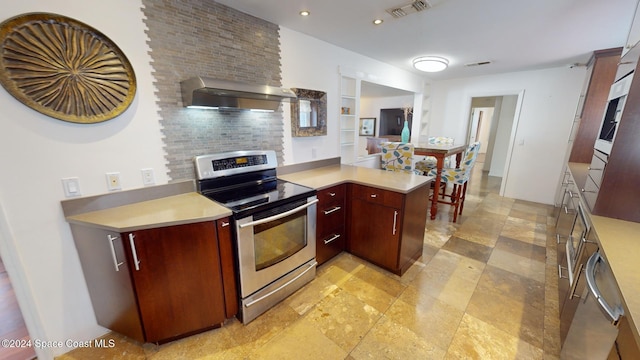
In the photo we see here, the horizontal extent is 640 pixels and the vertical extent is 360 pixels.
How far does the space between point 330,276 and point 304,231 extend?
0.57 metres

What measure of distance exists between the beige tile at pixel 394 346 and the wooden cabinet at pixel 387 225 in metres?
0.63

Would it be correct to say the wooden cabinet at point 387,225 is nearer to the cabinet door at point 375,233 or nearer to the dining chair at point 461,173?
the cabinet door at point 375,233

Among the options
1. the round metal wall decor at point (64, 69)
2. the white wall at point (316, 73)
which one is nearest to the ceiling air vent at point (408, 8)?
the white wall at point (316, 73)

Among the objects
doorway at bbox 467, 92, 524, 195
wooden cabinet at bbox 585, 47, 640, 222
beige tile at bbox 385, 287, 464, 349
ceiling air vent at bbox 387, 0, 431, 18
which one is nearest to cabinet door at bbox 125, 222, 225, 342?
beige tile at bbox 385, 287, 464, 349

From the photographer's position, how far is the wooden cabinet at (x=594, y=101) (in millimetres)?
2926

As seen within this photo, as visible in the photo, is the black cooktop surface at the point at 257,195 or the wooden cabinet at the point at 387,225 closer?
the black cooktop surface at the point at 257,195

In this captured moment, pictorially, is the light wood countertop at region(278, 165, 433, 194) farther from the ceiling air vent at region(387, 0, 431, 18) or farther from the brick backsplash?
the ceiling air vent at region(387, 0, 431, 18)

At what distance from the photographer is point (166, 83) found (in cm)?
168

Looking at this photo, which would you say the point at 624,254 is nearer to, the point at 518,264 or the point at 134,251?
the point at 518,264

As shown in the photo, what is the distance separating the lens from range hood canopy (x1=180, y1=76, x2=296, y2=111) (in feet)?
5.08

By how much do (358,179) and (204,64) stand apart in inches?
65.0

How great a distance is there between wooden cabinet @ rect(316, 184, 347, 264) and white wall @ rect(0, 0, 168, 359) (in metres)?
1.42

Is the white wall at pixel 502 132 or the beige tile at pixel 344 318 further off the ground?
the white wall at pixel 502 132

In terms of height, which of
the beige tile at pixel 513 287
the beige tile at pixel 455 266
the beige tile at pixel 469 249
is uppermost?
the beige tile at pixel 469 249
